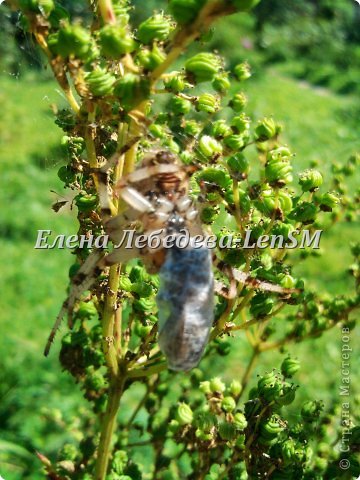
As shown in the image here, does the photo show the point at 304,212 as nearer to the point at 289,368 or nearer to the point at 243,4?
the point at 289,368

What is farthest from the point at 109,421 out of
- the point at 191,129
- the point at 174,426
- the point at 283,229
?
the point at 191,129

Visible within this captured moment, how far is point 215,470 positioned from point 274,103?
21.8 ft

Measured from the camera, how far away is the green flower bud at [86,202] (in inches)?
49.2

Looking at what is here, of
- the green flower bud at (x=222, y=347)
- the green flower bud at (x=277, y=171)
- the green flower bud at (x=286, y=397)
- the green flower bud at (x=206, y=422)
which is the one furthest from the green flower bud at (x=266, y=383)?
the green flower bud at (x=277, y=171)

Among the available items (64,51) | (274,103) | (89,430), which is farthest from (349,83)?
(64,51)

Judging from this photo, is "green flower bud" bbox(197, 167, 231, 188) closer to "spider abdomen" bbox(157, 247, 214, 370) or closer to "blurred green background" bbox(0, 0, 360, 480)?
"spider abdomen" bbox(157, 247, 214, 370)

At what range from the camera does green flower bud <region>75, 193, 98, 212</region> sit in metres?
1.25

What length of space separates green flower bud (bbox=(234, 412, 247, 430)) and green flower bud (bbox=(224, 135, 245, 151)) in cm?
61

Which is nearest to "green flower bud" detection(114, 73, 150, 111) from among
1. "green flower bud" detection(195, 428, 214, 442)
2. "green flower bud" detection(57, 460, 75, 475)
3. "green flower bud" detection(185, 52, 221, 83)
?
"green flower bud" detection(185, 52, 221, 83)

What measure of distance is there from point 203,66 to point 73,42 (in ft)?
0.78

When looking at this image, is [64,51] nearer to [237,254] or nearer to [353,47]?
[237,254]

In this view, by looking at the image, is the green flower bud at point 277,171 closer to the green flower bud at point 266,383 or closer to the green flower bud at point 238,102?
the green flower bud at point 238,102

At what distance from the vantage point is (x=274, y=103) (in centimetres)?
777

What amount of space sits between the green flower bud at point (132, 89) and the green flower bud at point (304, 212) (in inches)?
19.2
